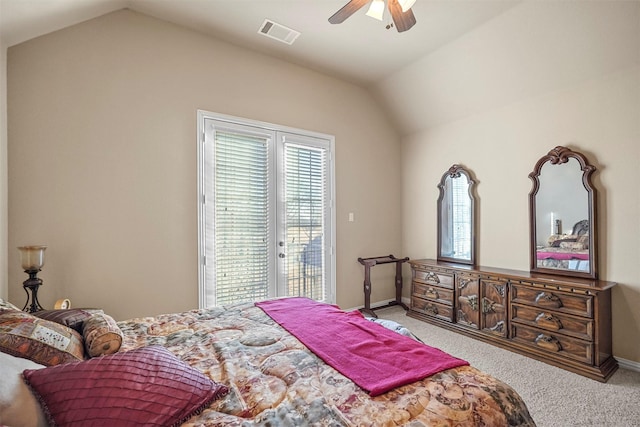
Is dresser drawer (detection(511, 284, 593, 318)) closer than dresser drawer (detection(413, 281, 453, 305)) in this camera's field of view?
Yes

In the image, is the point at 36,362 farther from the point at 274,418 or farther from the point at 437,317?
the point at 437,317

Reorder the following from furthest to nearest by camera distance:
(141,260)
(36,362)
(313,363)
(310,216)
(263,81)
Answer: (310,216) < (263,81) < (141,260) < (313,363) < (36,362)

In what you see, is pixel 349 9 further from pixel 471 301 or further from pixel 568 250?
pixel 471 301

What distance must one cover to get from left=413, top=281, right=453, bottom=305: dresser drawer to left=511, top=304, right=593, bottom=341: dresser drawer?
0.70 meters

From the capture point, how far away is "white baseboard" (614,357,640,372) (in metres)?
2.49

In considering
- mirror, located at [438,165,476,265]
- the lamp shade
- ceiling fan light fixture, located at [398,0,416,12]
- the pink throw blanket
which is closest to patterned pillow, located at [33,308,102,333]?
the lamp shade

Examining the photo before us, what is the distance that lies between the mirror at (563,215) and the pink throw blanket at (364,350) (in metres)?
2.32

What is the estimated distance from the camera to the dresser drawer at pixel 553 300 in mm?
2455

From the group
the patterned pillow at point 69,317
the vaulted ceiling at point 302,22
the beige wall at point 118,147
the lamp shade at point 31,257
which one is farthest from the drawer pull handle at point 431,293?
the lamp shade at point 31,257

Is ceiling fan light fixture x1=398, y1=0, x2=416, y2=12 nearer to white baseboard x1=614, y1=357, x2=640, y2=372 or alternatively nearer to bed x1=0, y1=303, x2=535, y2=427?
bed x1=0, y1=303, x2=535, y2=427

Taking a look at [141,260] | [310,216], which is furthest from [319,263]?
[141,260]

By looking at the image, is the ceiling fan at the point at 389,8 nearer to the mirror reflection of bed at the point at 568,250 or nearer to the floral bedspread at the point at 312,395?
the floral bedspread at the point at 312,395

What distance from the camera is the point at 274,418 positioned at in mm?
942

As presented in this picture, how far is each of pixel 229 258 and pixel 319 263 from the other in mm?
1193
